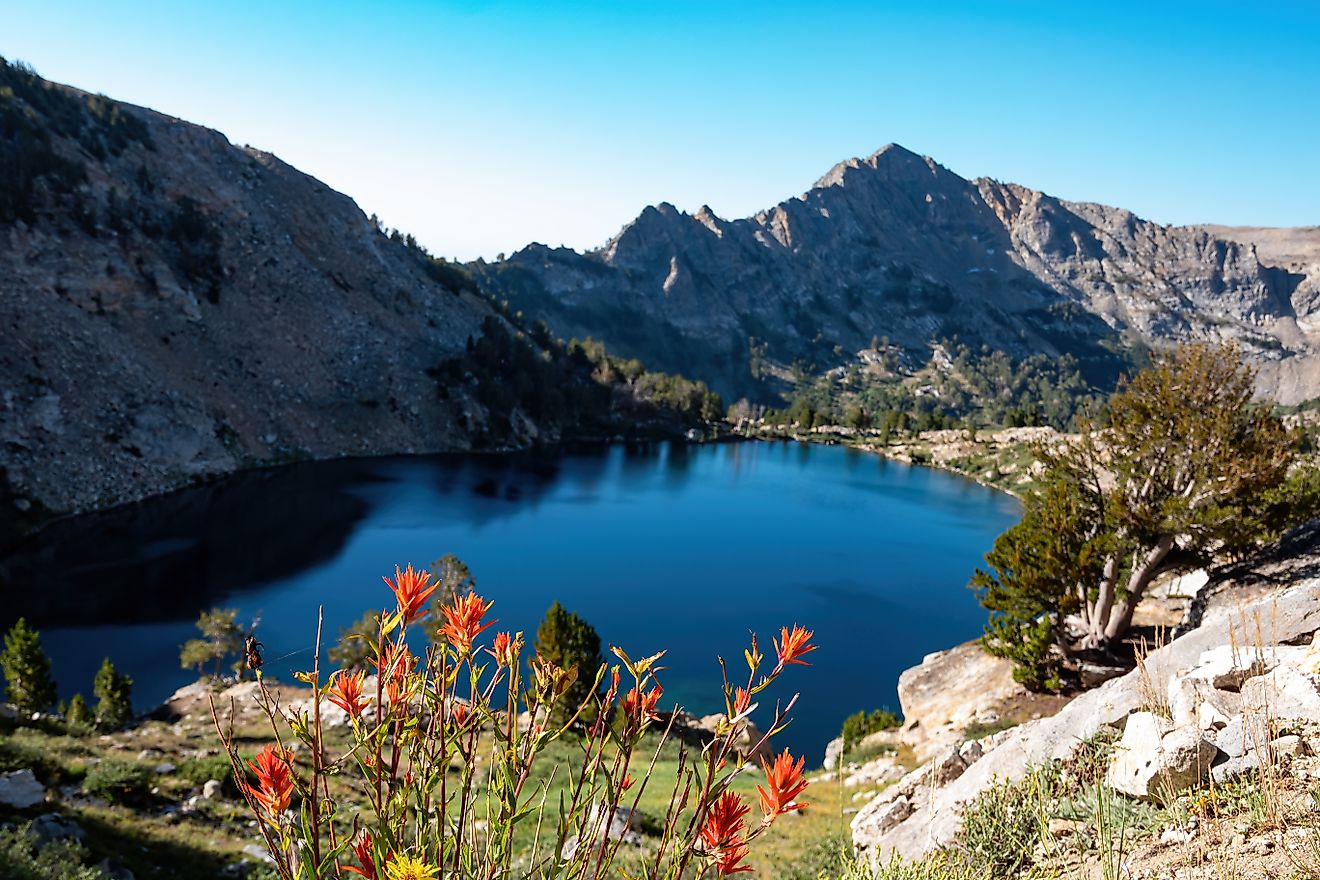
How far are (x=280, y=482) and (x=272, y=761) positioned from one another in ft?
207

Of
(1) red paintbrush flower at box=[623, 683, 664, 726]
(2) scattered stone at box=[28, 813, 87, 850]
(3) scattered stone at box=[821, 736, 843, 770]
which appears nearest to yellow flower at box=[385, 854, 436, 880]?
(1) red paintbrush flower at box=[623, 683, 664, 726]

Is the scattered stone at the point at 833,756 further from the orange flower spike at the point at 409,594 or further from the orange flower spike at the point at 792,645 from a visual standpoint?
the orange flower spike at the point at 409,594

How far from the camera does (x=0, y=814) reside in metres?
10.1

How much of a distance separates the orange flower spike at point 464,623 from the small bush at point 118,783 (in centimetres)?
1467

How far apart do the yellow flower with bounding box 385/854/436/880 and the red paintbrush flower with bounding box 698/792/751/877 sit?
2.92 feet

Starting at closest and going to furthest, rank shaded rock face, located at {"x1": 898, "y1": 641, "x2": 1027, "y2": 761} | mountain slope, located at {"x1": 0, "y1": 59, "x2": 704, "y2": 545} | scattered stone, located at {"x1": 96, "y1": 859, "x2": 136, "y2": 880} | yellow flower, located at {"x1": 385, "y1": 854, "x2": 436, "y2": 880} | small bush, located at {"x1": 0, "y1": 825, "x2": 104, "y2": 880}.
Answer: yellow flower, located at {"x1": 385, "y1": 854, "x2": 436, "y2": 880}
small bush, located at {"x1": 0, "y1": 825, "x2": 104, "y2": 880}
scattered stone, located at {"x1": 96, "y1": 859, "x2": 136, "y2": 880}
shaded rock face, located at {"x1": 898, "y1": 641, "x2": 1027, "y2": 761}
mountain slope, located at {"x1": 0, "y1": 59, "x2": 704, "y2": 545}

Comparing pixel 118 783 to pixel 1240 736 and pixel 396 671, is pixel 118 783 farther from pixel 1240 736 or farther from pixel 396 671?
pixel 1240 736

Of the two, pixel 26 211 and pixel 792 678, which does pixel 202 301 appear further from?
pixel 792 678

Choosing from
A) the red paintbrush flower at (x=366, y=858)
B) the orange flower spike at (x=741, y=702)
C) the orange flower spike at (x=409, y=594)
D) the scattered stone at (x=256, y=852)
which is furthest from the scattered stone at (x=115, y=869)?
the orange flower spike at (x=741, y=702)

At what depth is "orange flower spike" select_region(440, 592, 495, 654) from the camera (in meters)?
2.44

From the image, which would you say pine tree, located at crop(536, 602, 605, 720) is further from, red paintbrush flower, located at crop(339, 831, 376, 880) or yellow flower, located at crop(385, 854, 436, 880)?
yellow flower, located at crop(385, 854, 436, 880)

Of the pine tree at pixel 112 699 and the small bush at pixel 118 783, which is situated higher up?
the small bush at pixel 118 783

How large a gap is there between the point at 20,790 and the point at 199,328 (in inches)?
2605

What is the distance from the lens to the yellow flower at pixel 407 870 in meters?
1.98
